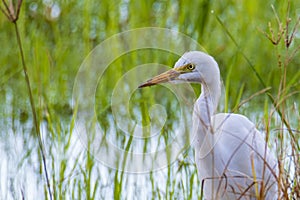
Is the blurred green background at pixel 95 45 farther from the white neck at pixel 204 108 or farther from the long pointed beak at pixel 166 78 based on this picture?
the long pointed beak at pixel 166 78

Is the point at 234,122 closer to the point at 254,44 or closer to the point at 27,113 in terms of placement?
the point at 27,113

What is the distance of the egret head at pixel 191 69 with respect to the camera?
9.50 ft

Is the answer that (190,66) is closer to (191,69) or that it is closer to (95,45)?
(191,69)

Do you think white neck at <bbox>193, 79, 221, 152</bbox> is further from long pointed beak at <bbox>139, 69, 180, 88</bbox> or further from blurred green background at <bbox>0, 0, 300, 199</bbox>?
blurred green background at <bbox>0, 0, 300, 199</bbox>

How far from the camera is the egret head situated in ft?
9.50

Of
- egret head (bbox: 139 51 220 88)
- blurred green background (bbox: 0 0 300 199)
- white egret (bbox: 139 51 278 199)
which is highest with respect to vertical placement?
blurred green background (bbox: 0 0 300 199)

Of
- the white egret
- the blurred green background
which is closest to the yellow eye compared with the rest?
the white egret

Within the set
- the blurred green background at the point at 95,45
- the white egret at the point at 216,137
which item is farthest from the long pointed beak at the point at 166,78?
the blurred green background at the point at 95,45

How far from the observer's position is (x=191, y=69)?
291cm

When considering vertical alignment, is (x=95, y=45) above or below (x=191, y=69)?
above

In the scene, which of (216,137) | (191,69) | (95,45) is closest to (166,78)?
(191,69)

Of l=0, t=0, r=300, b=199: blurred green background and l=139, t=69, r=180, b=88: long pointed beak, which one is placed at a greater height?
l=0, t=0, r=300, b=199: blurred green background

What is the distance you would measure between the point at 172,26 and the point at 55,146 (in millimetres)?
1623

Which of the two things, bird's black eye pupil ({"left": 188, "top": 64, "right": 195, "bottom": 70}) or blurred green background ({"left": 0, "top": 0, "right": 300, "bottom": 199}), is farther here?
blurred green background ({"left": 0, "top": 0, "right": 300, "bottom": 199})
